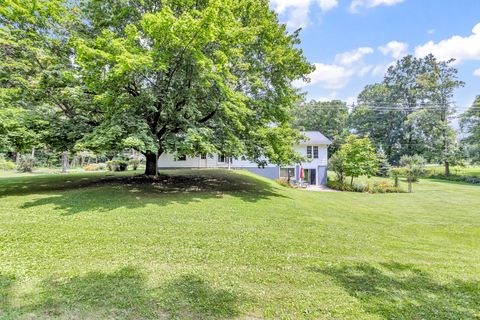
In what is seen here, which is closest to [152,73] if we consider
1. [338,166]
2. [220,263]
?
[220,263]

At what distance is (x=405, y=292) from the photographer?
3.77m

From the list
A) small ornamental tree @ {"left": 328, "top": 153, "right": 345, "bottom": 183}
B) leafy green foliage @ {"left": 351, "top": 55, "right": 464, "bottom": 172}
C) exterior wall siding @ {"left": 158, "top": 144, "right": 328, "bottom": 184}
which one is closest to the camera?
small ornamental tree @ {"left": 328, "top": 153, "right": 345, "bottom": 183}

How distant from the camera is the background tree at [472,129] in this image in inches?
1218

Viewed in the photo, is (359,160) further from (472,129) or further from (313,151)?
(472,129)

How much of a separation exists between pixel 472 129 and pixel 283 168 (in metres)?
30.5

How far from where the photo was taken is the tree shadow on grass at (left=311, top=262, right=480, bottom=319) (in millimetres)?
3240

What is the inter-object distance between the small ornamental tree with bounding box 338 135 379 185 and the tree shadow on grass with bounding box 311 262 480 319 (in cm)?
1744

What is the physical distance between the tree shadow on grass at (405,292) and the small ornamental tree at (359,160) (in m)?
17.4

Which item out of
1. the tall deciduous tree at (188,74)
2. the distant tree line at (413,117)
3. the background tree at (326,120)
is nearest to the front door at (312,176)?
the distant tree line at (413,117)

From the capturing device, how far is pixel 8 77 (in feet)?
31.2

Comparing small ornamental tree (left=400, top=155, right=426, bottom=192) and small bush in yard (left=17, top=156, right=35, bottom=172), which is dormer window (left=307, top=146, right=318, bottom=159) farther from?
small bush in yard (left=17, top=156, right=35, bottom=172)

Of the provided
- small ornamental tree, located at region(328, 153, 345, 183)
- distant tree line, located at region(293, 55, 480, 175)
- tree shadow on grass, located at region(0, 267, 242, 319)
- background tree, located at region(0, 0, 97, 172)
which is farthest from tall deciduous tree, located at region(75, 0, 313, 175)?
distant tree line, located at region(293, 55, 480, 175)

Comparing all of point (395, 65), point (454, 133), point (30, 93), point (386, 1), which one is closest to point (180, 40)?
point (30, 93)

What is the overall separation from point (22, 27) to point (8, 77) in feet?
8.02
